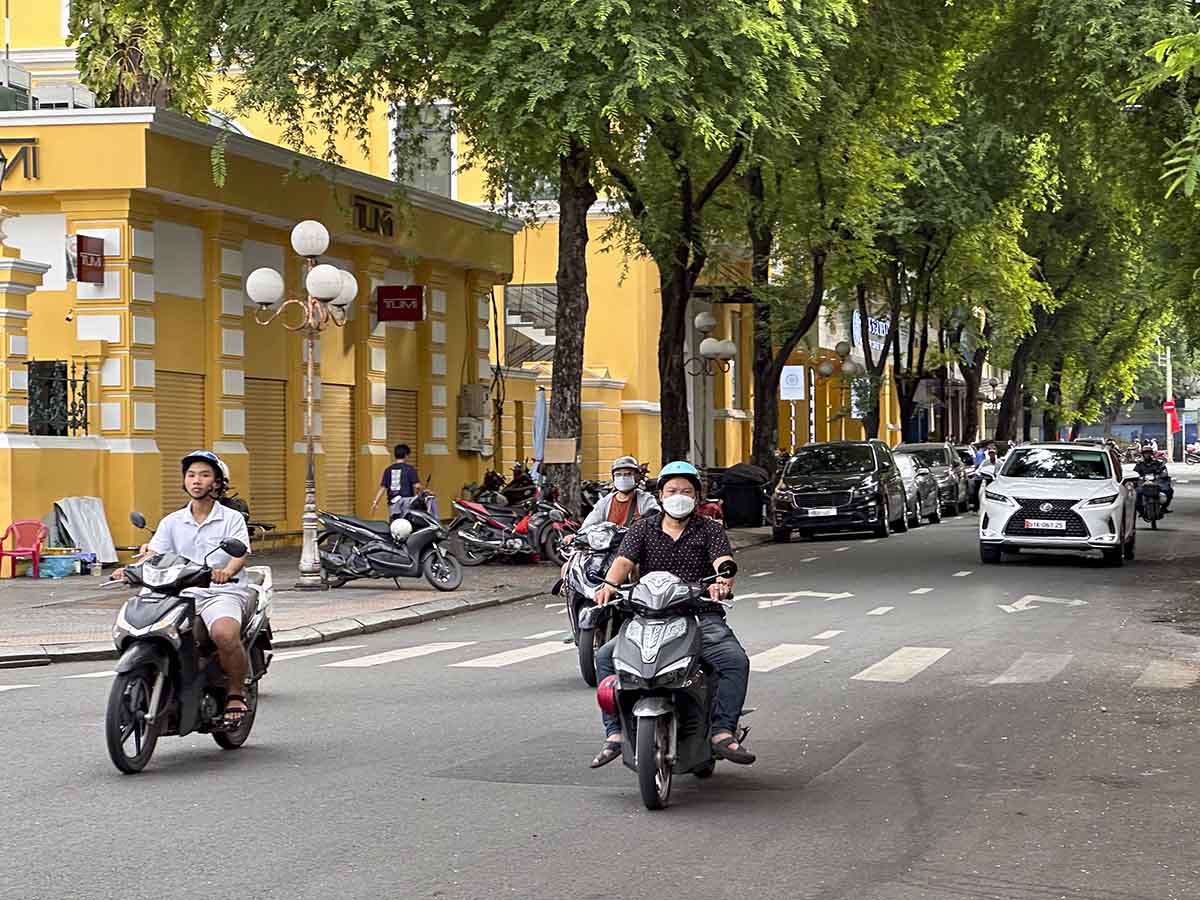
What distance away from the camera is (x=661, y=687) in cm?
888

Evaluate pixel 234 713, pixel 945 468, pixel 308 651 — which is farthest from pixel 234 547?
pixel 945 468

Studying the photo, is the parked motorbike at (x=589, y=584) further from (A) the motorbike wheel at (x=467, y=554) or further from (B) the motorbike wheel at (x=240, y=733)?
(A) the motorbike wheel at (x=467, y=554)

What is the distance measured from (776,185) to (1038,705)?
87.1 feet

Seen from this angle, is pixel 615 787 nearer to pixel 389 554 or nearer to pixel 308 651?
pixel 308 651

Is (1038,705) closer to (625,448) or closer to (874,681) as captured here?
(874,681)

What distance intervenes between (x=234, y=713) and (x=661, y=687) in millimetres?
2801

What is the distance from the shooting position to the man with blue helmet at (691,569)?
368 inches

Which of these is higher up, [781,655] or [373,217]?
[373,217]

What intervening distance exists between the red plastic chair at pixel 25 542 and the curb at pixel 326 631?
5.73m

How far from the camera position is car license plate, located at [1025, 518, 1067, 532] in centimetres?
2600

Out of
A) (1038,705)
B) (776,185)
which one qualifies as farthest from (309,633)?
(776,185)

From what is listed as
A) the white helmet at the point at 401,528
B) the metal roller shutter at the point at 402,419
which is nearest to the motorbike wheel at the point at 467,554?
the white helmet at the point at 401,528

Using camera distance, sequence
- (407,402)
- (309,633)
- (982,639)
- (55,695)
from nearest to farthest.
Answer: (55,695) → (982,639) → (309,633) → (407,402)

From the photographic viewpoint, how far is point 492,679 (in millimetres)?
14117
